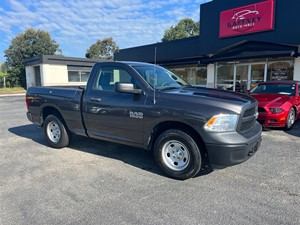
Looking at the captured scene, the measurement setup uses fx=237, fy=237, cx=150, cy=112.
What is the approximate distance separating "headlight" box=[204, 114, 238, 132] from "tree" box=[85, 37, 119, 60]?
65300 millimetres

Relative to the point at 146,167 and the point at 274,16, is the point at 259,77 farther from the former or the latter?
the point at 146,167

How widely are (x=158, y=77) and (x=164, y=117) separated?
110 cm

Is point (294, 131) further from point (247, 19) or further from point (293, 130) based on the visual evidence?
point (247, 19)

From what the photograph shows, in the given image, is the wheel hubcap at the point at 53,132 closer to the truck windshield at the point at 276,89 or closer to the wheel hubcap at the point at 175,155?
the wheel hubcap at the point at 175,155

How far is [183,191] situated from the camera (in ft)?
11.6

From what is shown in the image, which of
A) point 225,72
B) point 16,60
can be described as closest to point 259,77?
point 225,72

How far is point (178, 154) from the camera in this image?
3941 mm

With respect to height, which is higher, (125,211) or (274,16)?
(274,16)

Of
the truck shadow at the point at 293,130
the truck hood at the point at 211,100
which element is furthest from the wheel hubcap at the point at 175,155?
the truck shadow at the point at 293,130

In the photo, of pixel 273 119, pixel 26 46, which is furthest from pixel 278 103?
pixel 26 46

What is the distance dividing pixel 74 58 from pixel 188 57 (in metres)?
19.4

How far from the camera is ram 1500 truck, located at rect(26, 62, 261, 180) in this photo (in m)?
3.52

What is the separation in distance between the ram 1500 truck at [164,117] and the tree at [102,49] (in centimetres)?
6336

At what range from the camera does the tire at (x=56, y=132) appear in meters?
5.52
